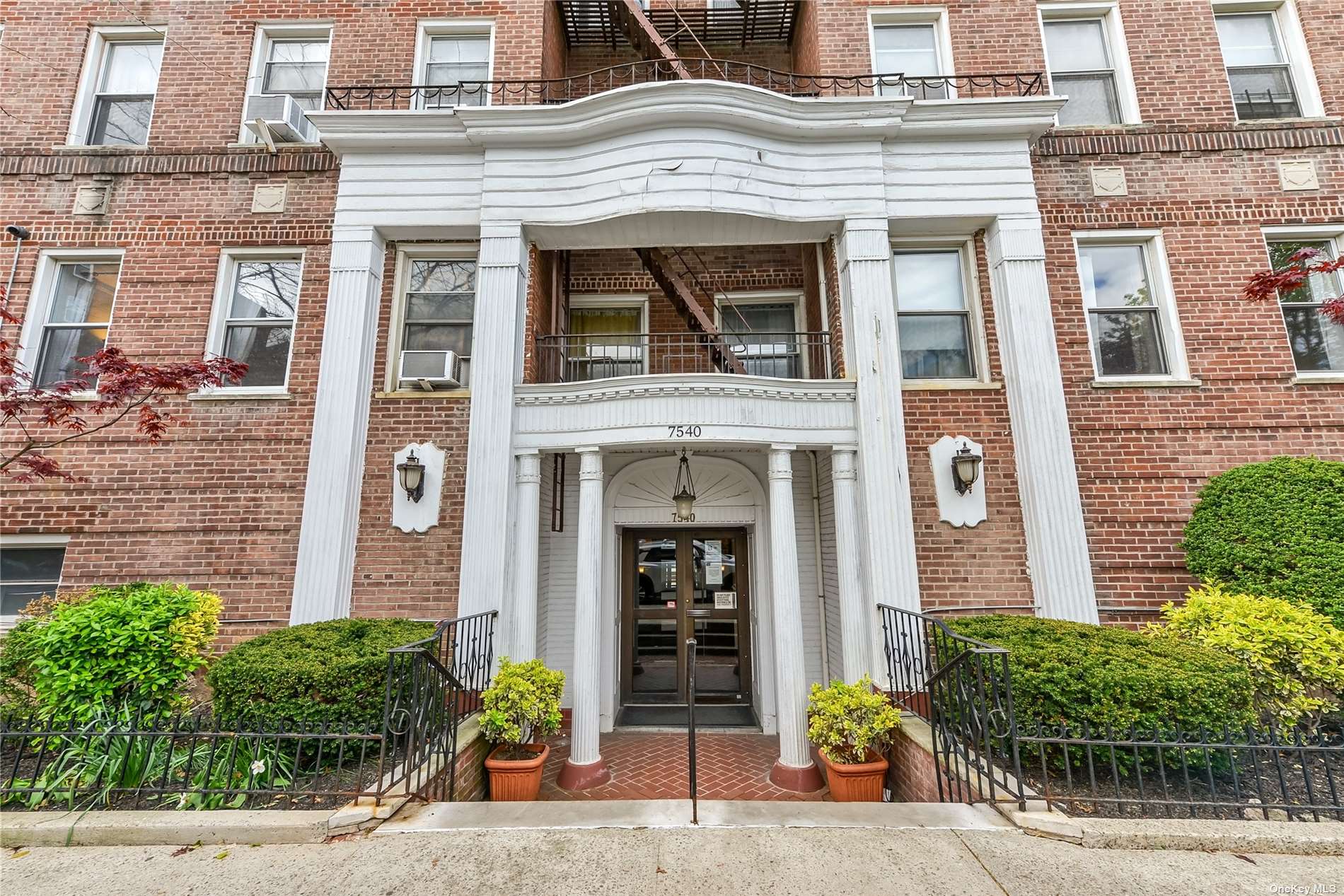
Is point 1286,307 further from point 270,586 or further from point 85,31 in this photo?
point 85,31

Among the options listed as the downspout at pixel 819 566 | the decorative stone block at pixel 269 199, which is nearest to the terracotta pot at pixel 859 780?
the downspout at pixel 819 566

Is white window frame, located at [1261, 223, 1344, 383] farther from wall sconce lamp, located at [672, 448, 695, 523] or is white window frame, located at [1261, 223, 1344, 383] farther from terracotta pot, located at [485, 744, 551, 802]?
terracotta pot, located at [485, 744, 551, 802]

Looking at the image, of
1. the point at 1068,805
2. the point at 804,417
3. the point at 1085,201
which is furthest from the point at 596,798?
the point at 1085,201

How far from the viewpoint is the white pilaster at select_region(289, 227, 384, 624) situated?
6.24 meters

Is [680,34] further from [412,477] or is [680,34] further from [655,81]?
[412,477]

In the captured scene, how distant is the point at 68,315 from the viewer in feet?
24.4

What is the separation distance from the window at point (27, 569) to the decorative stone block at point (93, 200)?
421cm

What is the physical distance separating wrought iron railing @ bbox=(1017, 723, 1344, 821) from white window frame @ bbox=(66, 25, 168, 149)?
12128 mm

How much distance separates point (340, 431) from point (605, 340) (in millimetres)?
3621

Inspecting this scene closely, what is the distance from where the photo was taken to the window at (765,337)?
8.16 metres

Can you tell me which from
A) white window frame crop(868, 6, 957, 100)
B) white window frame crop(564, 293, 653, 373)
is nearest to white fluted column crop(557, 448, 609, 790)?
white window frame crop(564, 293, 653, 373)

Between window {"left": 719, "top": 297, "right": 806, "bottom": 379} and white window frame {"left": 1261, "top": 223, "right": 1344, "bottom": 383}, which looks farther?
window {"left": 719, "top": 297, "right": 806, "bottom": 379}

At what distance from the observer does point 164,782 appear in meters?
3.68

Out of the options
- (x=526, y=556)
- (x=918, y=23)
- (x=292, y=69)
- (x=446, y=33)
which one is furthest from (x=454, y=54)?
(x=526, y=556)
